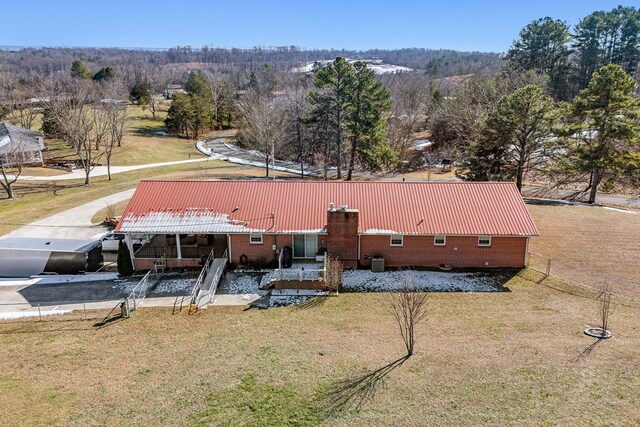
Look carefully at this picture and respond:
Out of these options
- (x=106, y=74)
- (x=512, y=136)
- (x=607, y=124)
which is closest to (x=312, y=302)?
(x=512, y=136)

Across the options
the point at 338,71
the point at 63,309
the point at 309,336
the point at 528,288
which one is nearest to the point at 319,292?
the point at 309,336

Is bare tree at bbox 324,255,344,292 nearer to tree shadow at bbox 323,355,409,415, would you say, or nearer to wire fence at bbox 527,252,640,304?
tree shadow at bbox 323,355,409,415

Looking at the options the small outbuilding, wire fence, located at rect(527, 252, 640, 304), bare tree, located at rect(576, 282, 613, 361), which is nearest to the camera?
bare tree, located at rect(576, 282, 613, 361)

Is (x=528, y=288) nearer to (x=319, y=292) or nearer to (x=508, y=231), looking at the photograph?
(x=508, y=231)

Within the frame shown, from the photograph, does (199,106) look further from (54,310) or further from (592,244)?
(592,244)

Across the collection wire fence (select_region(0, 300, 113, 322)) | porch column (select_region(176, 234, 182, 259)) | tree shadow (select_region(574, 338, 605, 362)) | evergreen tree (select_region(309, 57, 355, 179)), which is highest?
evergreen tree (select_region(309, 57, 355, 179))

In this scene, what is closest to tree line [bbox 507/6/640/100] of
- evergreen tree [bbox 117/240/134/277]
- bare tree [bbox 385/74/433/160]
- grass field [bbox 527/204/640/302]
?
bare tree [bbox 385/74/433/160]

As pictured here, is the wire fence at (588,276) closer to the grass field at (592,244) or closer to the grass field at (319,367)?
the grass field at (592,244)

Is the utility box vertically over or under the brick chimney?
under
